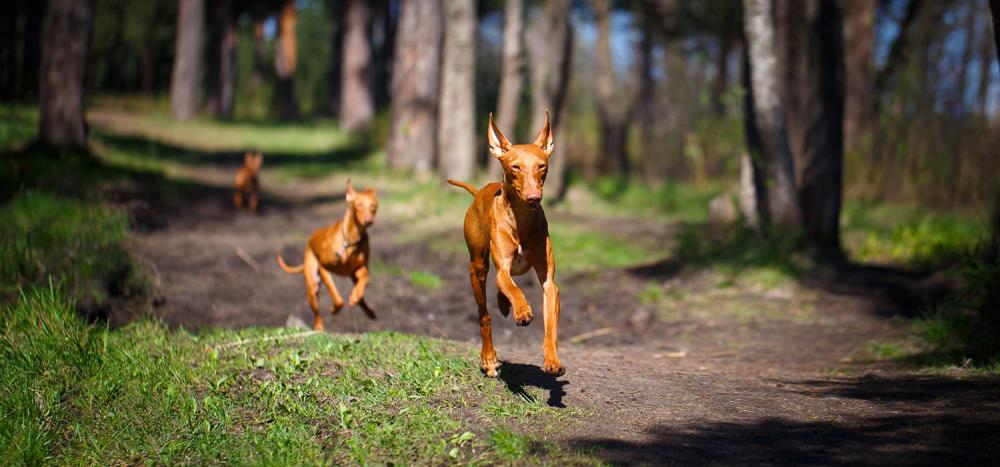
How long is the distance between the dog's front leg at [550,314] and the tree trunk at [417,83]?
12521 mm

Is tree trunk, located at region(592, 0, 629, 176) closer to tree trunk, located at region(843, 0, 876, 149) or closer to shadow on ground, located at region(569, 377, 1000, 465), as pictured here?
tree trunk, located at region(843, 0, 876, 149)

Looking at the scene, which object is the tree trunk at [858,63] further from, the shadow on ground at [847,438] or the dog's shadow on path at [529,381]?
the dog's shadow on path at [529,381]

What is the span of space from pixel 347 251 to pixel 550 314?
2.83 meters

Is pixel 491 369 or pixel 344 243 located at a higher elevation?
pixel 344 243

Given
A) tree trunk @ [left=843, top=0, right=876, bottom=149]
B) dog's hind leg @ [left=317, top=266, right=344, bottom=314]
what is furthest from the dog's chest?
tree trunk @ [left=843, top=0, right=876, bottom=149]

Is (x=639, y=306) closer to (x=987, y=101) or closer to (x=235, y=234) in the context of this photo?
(x=235, y=234)

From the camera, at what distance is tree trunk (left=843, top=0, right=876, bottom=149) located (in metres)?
16.1

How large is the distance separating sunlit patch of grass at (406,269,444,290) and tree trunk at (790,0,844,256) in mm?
4033

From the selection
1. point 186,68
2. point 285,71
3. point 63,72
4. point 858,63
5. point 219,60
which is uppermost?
point 219,60

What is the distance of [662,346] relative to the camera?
8.10 meters

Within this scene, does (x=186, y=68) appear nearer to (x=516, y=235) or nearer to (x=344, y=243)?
(x=344, y=243)

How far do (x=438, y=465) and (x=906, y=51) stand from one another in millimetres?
16776

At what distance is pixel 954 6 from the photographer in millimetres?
26422

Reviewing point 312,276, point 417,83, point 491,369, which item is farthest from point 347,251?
point 417,83
